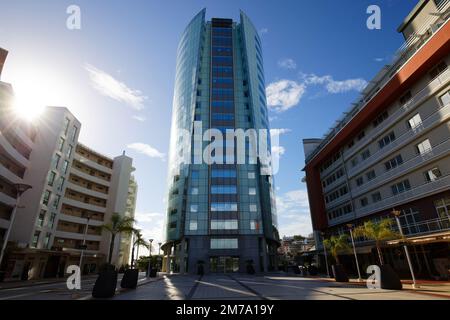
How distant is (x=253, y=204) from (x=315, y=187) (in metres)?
15.2

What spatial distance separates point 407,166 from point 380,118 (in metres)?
8.45

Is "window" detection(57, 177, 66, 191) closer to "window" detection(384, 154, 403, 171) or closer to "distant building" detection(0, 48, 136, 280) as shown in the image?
"distant building" detection(0, 48, 136, 280)

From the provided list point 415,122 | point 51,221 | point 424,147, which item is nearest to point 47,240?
point 51,221

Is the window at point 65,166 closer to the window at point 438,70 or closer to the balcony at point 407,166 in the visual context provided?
the balcony at point 407,166

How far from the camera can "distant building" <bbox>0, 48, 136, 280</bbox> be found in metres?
33.8

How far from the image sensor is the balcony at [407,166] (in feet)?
77.5

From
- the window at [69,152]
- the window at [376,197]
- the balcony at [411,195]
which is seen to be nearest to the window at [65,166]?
the window at [69,152]

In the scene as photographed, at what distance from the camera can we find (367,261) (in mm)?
34406

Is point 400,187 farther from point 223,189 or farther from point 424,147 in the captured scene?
point 223,189

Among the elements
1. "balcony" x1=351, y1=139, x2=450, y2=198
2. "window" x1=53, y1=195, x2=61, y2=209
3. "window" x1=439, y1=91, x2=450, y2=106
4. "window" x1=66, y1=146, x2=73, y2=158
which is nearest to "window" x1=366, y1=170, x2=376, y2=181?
"balcony" x1=351, y1=139, x2=450, y2=198

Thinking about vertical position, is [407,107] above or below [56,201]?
above

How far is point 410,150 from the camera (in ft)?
91.2

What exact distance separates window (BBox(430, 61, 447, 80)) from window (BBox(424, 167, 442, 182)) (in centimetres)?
939

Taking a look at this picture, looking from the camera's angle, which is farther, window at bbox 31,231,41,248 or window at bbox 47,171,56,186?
window at bbox 47,171,56,186
